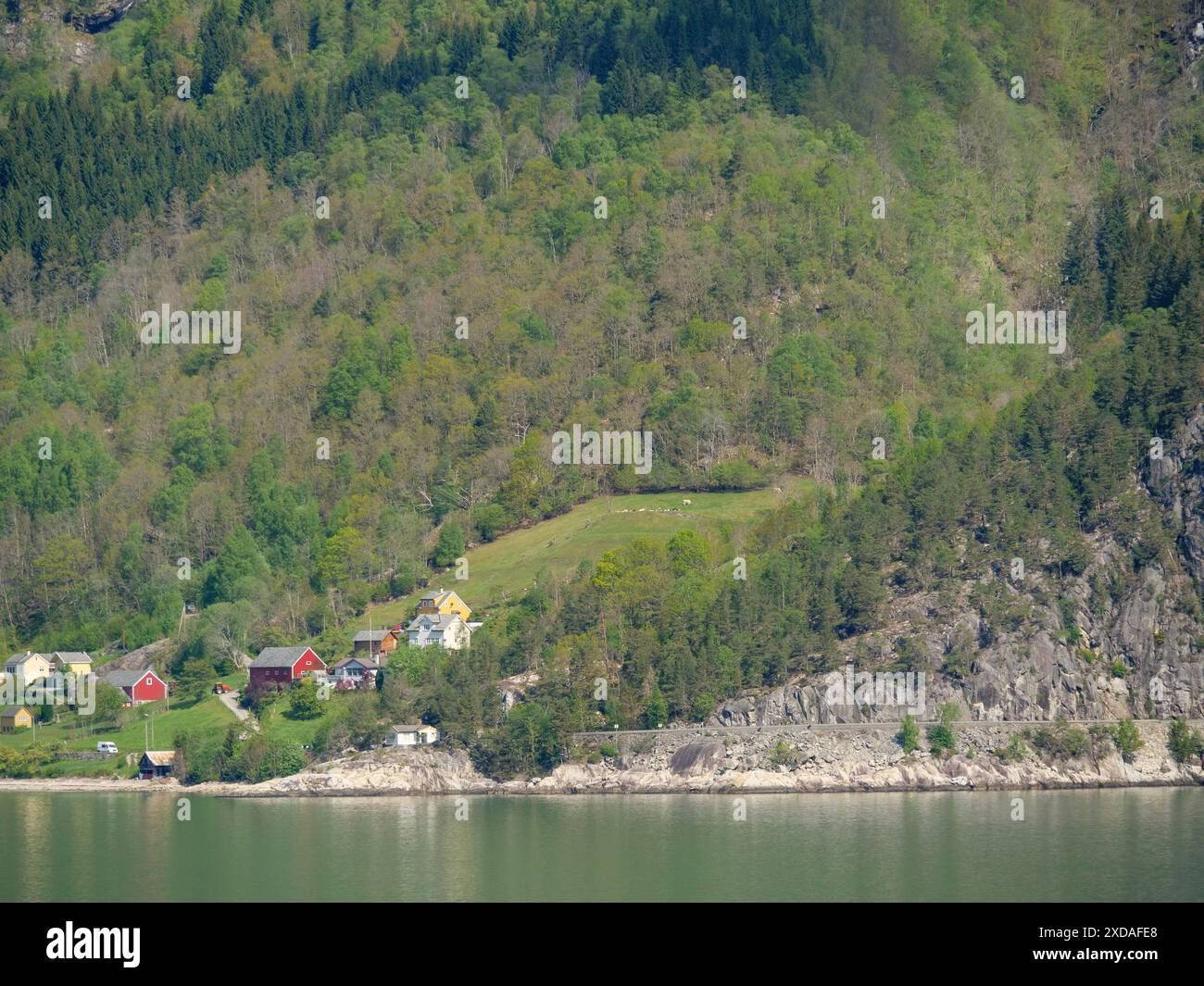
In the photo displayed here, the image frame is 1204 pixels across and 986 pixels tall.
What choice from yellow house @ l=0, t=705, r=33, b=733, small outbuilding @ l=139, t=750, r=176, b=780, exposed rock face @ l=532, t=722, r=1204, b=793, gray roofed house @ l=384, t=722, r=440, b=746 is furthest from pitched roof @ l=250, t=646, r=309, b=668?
exposed rock face @ l=532, t=722, r=1204, b=793

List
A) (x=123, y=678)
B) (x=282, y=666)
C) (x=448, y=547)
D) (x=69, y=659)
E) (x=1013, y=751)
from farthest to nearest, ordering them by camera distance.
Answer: (x=448, y=547)
(x=69, y=659)
(x=123, y=678)
(x=282, y=666)
(x=1013, y=751)

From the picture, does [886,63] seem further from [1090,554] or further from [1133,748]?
[1133,748]

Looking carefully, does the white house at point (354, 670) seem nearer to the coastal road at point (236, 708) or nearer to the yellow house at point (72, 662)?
the coastal road at point (236, 708)

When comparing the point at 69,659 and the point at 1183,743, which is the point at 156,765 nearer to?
the point at 69,659

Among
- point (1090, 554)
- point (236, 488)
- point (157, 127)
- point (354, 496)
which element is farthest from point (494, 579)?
point (157, 127)

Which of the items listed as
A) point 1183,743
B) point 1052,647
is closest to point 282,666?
point 1052,647

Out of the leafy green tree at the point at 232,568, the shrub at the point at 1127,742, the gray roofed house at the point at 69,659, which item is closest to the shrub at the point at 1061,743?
the shrub at the point at 1127,742

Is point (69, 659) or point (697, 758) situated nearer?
point (697, 758)
